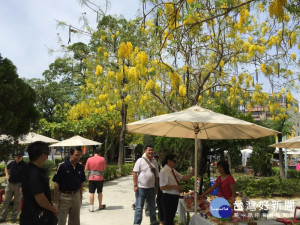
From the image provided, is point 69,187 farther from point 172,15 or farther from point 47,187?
point 172,15

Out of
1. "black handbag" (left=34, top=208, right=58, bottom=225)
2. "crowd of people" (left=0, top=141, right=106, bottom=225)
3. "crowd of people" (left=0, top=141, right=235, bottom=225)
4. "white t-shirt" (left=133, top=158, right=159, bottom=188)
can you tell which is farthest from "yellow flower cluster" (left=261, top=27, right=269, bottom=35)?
"black handbag" (left=34, top=208, right=58, bottom=225)

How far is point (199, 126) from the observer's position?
18.2 ft

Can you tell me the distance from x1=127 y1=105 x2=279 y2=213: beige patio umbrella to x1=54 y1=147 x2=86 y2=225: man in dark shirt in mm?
1186

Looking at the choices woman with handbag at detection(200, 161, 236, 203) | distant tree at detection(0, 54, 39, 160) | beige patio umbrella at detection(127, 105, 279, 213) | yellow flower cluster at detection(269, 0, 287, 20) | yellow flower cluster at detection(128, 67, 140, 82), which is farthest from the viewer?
yellow flower cluster at detection(128, 67, 140, 82)

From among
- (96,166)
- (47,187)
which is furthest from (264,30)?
(47,187)

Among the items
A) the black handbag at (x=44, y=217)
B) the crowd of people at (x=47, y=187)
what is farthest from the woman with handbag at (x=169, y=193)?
the black handbag at (x=44, y=217)

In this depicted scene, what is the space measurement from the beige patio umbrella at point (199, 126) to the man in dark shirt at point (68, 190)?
3.89 ft

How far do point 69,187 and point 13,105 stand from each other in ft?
9.23

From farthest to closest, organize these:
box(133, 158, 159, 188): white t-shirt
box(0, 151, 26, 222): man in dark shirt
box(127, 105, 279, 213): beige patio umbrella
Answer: box(0, 151, 26, 222): man in dark shirt → box(133, 158, 159, 188): white t-shirt → box(127, 105, 279, 213): beige patio umbrella

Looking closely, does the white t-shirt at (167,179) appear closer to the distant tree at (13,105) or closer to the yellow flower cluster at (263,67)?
the distant tree at (13,105)

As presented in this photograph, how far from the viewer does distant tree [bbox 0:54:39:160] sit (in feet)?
20.4

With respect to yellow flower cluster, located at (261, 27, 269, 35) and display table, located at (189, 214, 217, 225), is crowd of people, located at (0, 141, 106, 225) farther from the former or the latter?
yellow flower cluster, located at (261, 27, 269, 35)

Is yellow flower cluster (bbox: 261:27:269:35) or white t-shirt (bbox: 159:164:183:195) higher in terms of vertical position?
yellow flower cluster (bbox: 261:27:269:35)

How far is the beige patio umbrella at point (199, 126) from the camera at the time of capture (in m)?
4.37
